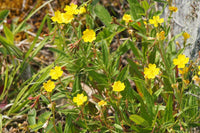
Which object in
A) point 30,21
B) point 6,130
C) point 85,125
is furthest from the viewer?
point 30,21

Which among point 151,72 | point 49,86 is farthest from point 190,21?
point 49,86

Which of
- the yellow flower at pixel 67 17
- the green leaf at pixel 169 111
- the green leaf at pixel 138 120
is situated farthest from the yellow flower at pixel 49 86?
the green leaf at pixel 169 111

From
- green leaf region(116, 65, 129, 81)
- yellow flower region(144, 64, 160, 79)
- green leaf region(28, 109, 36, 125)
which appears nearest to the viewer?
yellow flower region(144, 64, 160, 79)

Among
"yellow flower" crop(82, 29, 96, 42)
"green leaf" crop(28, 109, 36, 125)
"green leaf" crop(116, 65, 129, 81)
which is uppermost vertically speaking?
"yellow flower" crop(82, 29, 96, 42)

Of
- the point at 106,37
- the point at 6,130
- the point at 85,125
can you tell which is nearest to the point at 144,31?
the point at 106,37

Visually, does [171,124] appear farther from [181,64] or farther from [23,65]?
[23,65]

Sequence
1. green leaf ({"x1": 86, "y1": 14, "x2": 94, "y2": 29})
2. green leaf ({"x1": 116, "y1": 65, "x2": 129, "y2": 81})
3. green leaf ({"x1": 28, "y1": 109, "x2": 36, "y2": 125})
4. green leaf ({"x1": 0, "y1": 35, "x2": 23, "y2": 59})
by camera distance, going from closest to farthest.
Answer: green leaf ({"x1": 116, "y1": 65, "x2": 129, "y2": 81})
green leaf ({"x1": 28, "y1": 109, "x2": 36, "y2": 125})
green leaf ({"x1": 86, "y1": 14, "x2": 94, "y2": 29})
green leaf ({"x1": 0, "y1": 35, "x2": 23, "y2": 59})

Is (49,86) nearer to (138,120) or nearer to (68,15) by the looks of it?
(68,15)

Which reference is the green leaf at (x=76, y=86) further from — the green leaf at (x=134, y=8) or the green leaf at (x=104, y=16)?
the green leaf at (x=134, y=8)

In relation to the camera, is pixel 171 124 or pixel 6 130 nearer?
pixel 171 124

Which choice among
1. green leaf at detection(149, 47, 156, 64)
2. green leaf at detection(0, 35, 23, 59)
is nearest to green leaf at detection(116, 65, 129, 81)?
green leaf at detection(149, 47, 156, 64)

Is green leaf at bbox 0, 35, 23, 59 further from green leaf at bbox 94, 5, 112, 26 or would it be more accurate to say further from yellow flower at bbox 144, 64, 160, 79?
yellow flower at bbox 144, 64, 160, 79
